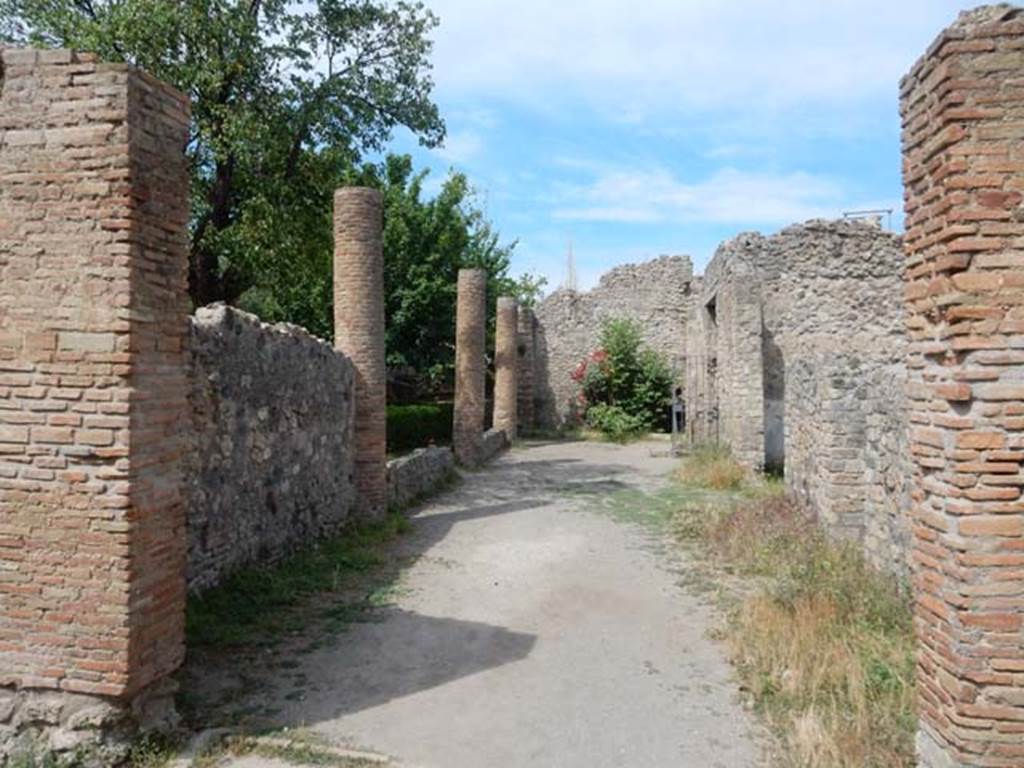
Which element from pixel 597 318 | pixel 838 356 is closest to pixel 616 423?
pixel 597 318

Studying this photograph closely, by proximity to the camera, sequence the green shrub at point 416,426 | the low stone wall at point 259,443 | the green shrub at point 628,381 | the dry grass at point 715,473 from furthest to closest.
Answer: the green shrub at point 628,381 → the green shrub at point 416,426 → the dry grass at point 715,473 → the low stone wall at point 259,443

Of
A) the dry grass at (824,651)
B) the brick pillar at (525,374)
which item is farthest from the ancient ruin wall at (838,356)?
the brick pillar at (525,374)

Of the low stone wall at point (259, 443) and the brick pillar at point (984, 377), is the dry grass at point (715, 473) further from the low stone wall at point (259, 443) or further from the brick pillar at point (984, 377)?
the brick pillar at point (984, 377)

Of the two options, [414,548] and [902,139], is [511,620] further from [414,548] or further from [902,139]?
[902,139]

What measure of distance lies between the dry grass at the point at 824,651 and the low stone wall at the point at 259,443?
4448mm

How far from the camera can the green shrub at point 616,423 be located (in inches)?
906

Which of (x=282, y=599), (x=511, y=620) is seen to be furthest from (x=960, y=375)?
(x=282, y=599)

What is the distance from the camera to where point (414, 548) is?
923 centimetres

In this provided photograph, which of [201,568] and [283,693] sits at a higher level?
[201,568]

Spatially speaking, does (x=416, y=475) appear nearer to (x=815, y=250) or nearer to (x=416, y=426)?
(x=416, y=426)

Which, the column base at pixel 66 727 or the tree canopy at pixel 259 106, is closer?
the column base at pixel 66 727

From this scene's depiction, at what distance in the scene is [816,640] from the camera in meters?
5.47

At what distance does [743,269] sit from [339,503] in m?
9.16

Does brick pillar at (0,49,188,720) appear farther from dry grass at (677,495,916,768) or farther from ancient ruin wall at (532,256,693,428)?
ancient ruin wall at (532,256,693,428)
